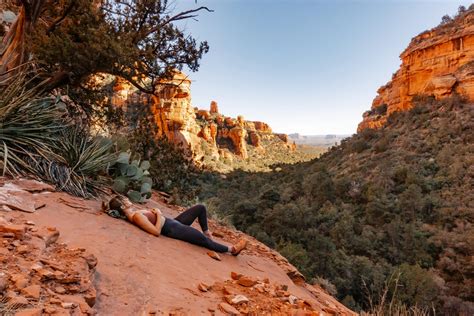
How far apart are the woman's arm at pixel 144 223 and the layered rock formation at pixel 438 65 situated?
108ft

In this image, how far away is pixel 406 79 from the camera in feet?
126

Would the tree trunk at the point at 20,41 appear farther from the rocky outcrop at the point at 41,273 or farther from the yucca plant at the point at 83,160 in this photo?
the rocky outcrop at the point at 41,273

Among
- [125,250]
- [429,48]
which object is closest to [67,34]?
[125,250]

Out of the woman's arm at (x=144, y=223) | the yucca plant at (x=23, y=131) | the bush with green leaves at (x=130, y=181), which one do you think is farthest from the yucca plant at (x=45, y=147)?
the woman's arm at (x=144, y=223)

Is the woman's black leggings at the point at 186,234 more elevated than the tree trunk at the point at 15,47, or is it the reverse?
the tree trunk at the point at 15,47

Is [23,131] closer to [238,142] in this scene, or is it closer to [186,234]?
[186,234]

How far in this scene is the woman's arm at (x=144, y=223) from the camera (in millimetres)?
3521

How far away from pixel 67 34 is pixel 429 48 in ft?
131

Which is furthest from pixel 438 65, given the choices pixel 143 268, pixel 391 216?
pixel 143 268

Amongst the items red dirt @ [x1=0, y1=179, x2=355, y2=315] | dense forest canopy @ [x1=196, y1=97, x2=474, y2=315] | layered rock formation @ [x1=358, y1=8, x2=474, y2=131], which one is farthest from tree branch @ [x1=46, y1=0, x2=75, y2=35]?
layered rock formation @ [x1=358, y1=8, x2=474, y2=131]

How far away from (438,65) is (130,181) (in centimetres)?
3877

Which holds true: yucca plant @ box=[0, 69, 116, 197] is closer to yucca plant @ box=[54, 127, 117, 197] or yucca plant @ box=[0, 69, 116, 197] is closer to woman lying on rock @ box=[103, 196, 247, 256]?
yucca plant @ box=[54, 127, 117, 197]

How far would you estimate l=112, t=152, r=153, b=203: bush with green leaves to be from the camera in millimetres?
4754

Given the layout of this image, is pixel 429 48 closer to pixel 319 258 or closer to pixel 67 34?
pixel 319 258
